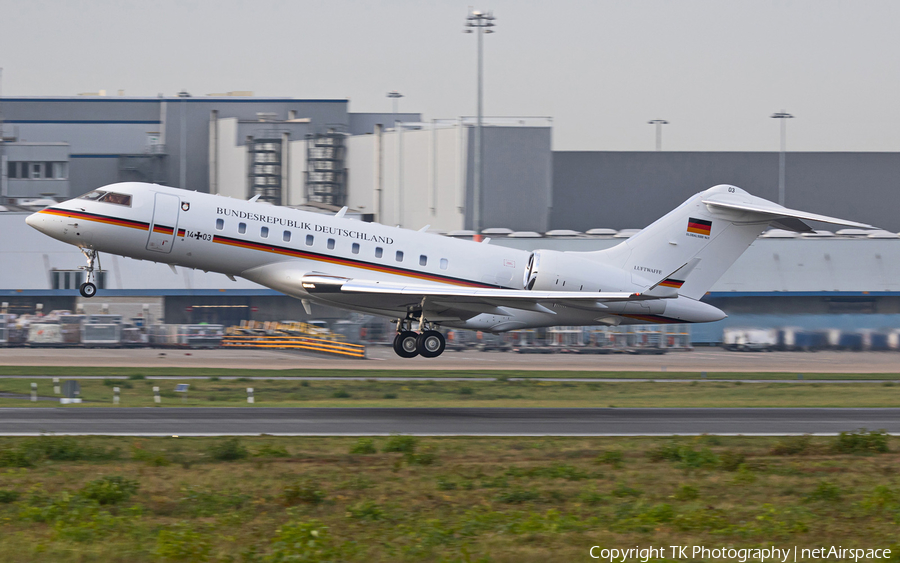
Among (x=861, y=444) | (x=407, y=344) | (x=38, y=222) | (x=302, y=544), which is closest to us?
(x=302, y=544)

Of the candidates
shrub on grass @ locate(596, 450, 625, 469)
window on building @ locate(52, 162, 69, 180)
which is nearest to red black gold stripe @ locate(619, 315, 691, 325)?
shrub on grass @ locate(596, 450, 625, 469)

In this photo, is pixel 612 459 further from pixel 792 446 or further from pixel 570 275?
pixel 570 275

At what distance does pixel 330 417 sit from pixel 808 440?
40.4 feet

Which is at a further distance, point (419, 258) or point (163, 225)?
point (419, 258)

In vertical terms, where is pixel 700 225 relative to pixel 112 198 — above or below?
below

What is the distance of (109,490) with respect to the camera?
14.7m

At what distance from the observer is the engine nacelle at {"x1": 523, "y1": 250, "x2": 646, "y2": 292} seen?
2738 cm

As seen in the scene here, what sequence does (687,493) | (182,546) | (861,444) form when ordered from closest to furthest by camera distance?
1. (182,546)
2. (687,493)
3. (861,444)

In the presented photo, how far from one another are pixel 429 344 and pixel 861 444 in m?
12.2

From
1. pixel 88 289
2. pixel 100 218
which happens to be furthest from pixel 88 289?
pixel 100 218

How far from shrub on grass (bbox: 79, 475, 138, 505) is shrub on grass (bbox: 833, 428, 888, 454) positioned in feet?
48.3

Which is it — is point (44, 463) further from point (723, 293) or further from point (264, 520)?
point (723, 293)

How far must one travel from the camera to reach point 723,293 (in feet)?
180

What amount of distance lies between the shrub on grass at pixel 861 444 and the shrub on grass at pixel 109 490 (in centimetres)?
1472
